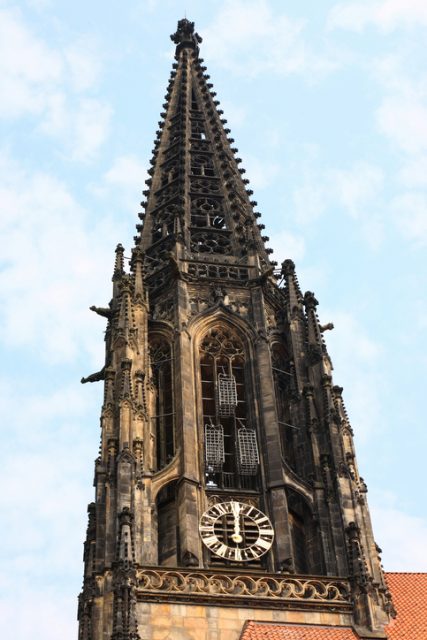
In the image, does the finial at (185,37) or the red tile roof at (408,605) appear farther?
the finial at (185,37)

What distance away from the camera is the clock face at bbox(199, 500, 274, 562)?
28391 millimetres

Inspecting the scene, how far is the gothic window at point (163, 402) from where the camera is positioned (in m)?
31.0

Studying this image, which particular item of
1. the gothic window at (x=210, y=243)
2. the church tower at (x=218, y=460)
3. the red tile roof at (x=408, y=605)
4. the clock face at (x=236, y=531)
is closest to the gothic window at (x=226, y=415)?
the church tower at (x=218, y=460)

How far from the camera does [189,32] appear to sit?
53375 millimetres

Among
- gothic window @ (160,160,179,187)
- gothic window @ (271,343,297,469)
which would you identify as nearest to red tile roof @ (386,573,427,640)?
gothic window @ (271,343,297,469)

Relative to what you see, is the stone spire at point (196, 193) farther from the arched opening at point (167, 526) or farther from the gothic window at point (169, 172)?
the arched opening at point (167, 526)

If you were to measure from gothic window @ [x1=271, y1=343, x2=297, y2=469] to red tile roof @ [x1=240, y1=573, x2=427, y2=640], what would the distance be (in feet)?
12.3

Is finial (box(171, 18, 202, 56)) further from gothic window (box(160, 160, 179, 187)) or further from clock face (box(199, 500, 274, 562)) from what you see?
clock face (box(199, 500, 274, 562))

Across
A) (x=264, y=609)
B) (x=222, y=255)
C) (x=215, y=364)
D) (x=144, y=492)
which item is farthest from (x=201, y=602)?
(x=222, y=255)

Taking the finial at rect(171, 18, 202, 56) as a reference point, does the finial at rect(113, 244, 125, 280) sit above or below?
below

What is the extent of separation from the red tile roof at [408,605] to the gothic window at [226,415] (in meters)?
4.10

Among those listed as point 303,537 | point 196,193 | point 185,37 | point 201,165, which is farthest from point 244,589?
point 185,37

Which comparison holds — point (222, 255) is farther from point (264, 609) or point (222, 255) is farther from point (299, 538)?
point (264, 609)

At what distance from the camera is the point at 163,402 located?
106 feet
